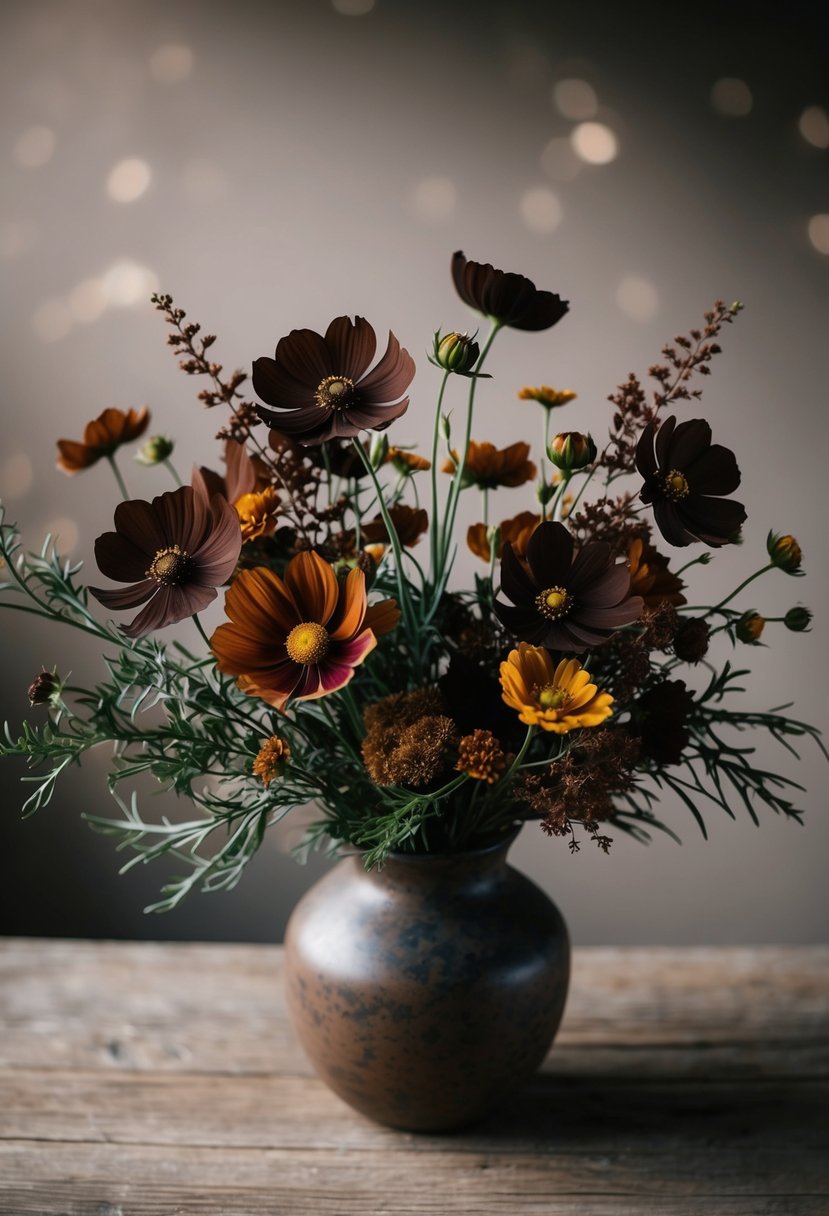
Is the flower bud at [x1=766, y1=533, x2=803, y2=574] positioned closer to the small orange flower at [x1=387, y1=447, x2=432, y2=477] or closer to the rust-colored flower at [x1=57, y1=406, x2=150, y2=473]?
the small orange flower at [x1=387, y1=447, x2=432, y2=477]

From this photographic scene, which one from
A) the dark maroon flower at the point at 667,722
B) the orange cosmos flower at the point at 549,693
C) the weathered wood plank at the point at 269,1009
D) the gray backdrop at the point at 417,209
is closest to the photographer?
the orange cosmos flower at the point at 549,693

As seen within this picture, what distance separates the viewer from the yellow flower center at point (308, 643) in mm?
628

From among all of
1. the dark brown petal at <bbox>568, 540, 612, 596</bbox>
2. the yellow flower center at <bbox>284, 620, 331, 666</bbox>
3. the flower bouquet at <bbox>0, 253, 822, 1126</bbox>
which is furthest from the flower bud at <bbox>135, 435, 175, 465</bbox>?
the dark brown petal at <bbox>568, 540, 612, 596</bbox>

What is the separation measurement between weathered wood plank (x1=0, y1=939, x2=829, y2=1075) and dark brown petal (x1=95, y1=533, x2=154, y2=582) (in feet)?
1.72

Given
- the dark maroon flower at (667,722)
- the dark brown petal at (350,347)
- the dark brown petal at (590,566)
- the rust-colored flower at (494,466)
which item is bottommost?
the dark maroon flower at (667,722)

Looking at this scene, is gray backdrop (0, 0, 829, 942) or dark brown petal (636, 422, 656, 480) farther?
gray backdrop (0, 0, 829, 942)

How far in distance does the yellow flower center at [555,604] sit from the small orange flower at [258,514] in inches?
7.1

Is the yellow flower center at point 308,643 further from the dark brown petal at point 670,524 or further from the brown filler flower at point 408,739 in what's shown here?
the dark brown petal at point 670,524

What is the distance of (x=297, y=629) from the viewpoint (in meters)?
0.64

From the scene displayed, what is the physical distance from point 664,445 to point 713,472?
4 cm

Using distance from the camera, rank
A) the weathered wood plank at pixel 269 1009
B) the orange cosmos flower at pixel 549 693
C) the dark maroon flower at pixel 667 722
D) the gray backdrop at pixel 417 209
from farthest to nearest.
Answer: the gray backdrop at pixel 417 209 < the weathered wood plank at pixel 269 1009 < the dark maroon flower at pixel 667 722 < the orange cosmos flower at pixel 549 693

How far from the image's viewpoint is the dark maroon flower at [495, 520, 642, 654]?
2.06 ft

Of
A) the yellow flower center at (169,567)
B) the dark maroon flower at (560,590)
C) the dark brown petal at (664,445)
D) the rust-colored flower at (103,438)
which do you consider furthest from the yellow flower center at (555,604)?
the rust-colored flower at (103,438)

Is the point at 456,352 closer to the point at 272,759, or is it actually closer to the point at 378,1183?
the point at 272,759
